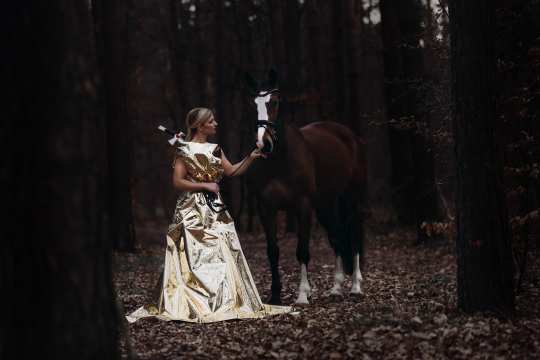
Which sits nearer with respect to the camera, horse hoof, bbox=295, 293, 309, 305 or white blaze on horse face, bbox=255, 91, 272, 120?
white blaze on horse face, bbox=255, 91, 272, 120

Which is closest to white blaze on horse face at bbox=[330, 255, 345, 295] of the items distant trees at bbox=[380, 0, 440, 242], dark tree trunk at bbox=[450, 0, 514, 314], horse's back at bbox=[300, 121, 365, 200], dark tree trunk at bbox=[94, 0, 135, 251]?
horse's back at bbox=[300, 121, 365, 200]

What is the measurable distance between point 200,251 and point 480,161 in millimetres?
3111

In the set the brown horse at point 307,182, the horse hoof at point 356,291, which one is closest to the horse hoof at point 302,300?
the brown horse at point 307,182

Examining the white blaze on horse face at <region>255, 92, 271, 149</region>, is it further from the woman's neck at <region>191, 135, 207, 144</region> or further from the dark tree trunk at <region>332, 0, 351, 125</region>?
the dark tree trunk at <region>332, 0, 351, 125</region>

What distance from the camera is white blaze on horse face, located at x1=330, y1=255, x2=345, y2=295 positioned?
1000 cm

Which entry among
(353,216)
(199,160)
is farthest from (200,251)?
(353,216)

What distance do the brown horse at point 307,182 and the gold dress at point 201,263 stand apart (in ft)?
2.48

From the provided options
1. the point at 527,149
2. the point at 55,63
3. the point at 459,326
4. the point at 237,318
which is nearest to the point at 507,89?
the point at 527,149

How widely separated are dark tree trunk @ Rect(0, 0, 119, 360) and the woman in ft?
11.8

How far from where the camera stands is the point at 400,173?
1767 centimetres

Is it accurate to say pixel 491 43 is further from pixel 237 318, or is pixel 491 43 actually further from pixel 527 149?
pixel 237 318

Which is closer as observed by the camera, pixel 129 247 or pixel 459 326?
pixel 459 326

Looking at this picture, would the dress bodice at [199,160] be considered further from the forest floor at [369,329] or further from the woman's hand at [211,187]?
the forest floor at [369,329]

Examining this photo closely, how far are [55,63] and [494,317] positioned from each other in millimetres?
4401
